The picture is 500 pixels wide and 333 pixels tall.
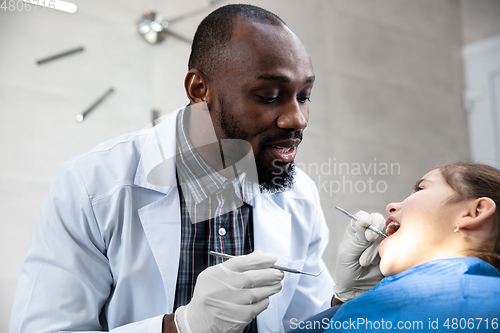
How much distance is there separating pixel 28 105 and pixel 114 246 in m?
0.88

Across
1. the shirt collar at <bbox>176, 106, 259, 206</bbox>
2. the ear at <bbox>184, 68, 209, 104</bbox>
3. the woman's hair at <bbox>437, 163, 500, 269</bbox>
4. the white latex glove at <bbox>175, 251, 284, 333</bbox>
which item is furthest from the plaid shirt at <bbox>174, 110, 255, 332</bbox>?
the woman's hair at <bbox>437, 163, 500, 269</bbox>

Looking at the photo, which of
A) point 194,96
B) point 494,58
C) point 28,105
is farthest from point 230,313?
point 494,58

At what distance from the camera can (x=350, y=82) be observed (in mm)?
2756

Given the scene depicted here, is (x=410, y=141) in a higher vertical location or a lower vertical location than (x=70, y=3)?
lower

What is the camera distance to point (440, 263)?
1.03m

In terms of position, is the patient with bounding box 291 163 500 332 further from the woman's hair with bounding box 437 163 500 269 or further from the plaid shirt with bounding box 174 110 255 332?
the plaid shirt with bounding box 174 110 255 332

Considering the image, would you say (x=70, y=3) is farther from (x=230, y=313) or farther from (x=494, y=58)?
(x=494, y=58)

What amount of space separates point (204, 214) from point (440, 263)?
66 centimetres

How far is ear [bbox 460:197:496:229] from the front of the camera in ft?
3.44

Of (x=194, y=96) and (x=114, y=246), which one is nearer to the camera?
(x=114, y=246)

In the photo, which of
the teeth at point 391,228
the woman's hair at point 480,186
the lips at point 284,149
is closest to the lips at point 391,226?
the teeth at point 391,228

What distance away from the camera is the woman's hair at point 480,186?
1065 millimetres

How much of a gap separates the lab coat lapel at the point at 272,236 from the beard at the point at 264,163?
67 millimetres

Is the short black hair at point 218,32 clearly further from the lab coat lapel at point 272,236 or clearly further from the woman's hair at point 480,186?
the woman's hair at point 480,186
